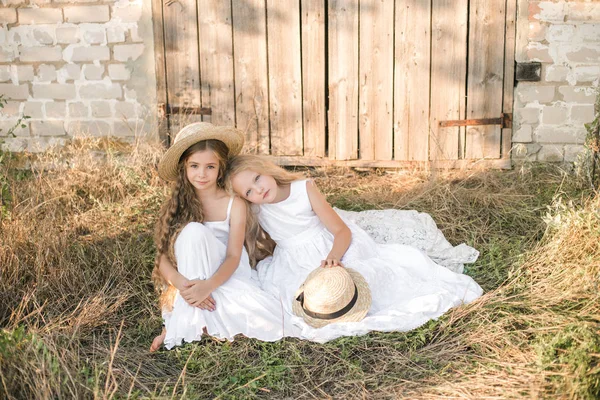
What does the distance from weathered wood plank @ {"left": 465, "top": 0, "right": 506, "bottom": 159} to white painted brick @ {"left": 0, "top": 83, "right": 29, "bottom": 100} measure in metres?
3.62

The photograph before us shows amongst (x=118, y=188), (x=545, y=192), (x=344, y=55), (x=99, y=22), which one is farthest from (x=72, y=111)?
(x=545, y=192)

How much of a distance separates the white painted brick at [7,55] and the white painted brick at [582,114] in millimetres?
4495

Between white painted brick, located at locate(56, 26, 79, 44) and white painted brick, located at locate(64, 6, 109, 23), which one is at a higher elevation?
white painted brick, located at locate(64, 6, 109, 23)

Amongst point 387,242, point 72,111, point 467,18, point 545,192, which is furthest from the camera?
point 72,111

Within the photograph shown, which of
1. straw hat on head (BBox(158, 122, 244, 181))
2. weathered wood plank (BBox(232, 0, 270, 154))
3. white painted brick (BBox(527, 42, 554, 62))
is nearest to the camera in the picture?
straw hat on head (BBox(158, 122, 244, 181))

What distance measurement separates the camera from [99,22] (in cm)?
532

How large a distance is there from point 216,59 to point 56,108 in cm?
142

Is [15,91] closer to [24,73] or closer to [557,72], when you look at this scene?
[24,73]

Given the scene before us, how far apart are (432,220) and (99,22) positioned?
3118 mm

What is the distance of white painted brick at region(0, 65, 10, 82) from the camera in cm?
552

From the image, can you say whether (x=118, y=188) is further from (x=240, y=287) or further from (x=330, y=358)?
(x=330, y=358)

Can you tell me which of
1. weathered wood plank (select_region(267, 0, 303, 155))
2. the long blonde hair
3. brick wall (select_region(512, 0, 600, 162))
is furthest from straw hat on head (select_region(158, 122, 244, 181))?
brick wall (select_region(512, 0, 600, 162))

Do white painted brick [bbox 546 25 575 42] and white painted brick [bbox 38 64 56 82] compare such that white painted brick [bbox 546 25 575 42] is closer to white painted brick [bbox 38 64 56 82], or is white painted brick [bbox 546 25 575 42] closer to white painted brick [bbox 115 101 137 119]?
white painted brick [bbox 115 101 137 119]

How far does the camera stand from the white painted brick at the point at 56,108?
5523 millimetres
